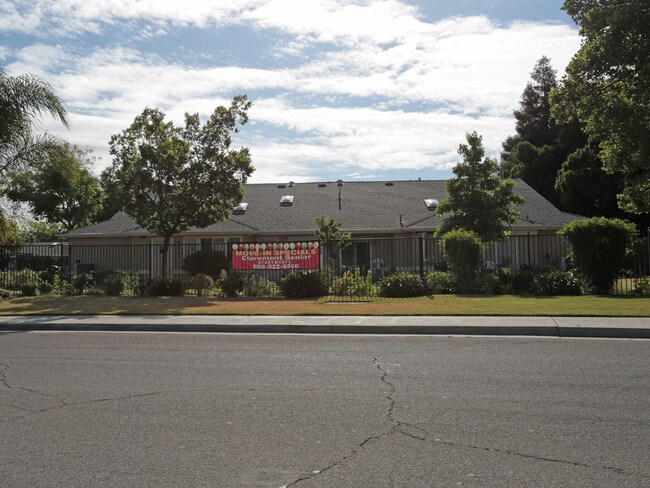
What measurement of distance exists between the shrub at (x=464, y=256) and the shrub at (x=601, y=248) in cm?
304

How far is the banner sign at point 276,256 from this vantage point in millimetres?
22938

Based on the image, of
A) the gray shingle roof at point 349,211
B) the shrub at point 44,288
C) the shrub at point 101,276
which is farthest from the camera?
the gray shingle roof at point 349,211

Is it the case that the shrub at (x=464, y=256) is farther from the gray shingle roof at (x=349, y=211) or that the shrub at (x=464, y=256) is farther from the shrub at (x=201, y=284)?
the gray shingle roof at (x=349, y=211)

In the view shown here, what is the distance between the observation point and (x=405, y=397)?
746cm

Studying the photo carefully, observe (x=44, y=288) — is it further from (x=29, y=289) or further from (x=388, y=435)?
A: (x=388, y=435)

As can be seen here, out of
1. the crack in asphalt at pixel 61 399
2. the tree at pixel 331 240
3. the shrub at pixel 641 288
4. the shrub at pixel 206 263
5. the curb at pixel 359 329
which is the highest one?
the tree at pixel 331 240

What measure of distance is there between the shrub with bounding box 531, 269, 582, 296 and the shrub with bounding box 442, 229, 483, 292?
2076mm

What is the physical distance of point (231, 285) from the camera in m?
22.5

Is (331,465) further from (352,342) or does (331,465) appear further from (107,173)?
(107,173)

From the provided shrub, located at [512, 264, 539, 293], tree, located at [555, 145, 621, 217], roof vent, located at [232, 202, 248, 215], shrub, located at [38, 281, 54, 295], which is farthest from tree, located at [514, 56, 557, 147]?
shrub, located at [38, 281, 54, 295]

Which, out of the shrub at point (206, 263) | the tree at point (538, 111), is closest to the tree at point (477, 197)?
the shrub at point (206, 263)

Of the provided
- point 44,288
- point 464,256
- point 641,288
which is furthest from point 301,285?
point 641,288

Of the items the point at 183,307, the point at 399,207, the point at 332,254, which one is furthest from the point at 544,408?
the point at 399,207

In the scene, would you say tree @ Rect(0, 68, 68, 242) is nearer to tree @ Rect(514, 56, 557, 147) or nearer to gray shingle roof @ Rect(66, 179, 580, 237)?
gray shingle roof @ Rect(66, 179, 580, 237)
